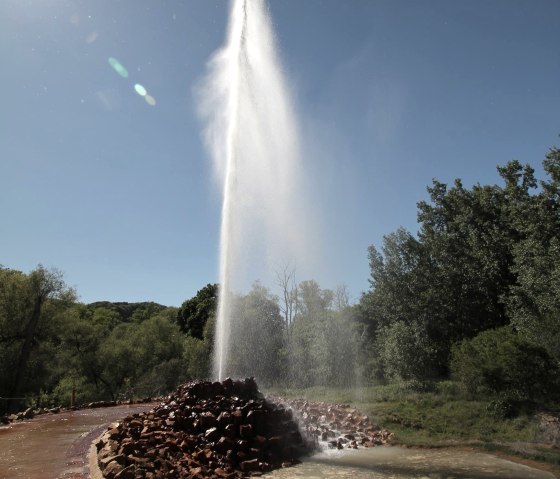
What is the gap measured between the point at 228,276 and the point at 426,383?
45.5ft

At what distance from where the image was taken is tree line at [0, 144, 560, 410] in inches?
946

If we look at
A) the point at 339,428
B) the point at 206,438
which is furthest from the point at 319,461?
the point at 339,428

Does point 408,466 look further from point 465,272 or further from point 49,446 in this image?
point 465,272

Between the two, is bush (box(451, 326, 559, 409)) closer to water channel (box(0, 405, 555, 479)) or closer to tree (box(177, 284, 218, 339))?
water channel (box(0, 405, 555, 479))

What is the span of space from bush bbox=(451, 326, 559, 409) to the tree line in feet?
0.30

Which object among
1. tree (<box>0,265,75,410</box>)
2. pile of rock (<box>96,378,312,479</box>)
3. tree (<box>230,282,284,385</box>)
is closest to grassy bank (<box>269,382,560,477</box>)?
pile of rock (<box>96,378,312,479</box>)

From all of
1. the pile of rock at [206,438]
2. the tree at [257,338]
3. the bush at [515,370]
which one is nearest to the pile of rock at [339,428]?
the pile of rock at [206,438]

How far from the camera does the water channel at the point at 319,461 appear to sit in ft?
30.0

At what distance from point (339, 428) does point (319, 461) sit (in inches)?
174

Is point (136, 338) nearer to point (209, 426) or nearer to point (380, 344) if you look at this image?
point (380, 344)

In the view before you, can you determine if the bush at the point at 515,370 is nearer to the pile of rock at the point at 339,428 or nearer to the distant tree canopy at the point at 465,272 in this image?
the distant tree canopy at the point at 465,272

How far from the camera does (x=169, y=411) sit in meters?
14.1

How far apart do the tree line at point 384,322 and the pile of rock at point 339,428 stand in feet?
19.6

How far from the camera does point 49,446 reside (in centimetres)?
1102
